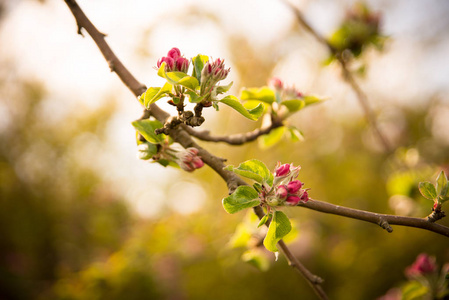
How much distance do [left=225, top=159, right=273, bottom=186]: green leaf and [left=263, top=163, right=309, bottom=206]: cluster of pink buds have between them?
0.02 m

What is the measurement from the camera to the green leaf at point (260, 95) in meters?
0.98

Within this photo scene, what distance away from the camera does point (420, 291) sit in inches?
45.4

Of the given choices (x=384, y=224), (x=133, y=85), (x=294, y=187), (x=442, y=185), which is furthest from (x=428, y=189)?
(x=133, y=85)

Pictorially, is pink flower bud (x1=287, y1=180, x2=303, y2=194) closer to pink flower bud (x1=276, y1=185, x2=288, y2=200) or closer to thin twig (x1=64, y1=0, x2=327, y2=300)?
pink flower bud (x1=276, y1=185, x2=288, y2=200)

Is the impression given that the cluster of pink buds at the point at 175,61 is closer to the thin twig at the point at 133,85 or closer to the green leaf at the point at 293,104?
the thin twig at the point at 133,85

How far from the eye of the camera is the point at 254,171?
720mm

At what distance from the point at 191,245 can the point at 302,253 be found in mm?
1431

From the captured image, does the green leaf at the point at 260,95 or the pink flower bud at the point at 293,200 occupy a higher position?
the green leaf at the point at 260,95

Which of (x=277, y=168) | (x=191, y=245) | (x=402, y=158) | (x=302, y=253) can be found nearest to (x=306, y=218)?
(x=302, y=253)

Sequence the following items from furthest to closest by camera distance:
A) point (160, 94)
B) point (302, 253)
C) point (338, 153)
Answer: point (338, 153) → point (302, 253) → point (160, 94)

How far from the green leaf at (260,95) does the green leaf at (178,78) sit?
0.33 metres

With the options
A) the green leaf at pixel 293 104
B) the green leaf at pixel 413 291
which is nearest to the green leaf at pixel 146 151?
the green leaf at pixel 293 104

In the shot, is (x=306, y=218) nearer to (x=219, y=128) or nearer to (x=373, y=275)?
(x=373, y=275)

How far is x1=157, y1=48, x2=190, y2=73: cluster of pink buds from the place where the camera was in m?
0.72
